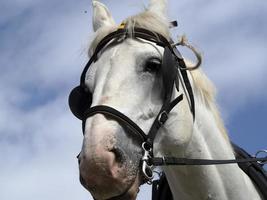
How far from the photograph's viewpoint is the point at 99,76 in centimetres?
513

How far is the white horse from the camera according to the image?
14.9 ft

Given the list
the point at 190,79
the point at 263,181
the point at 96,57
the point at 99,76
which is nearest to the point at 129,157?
the point at 99,76

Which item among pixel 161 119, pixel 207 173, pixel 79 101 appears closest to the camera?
pixel 161 119

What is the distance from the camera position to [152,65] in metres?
5.27

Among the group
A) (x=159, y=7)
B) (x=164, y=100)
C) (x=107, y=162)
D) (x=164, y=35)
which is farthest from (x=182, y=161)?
(x=159, y=7)

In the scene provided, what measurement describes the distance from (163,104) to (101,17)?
149cm

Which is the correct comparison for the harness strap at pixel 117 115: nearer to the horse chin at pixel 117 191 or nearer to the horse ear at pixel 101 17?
the horse chin at pixel 117 191

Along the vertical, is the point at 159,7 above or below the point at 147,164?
above

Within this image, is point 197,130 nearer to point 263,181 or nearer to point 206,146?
point 206,146

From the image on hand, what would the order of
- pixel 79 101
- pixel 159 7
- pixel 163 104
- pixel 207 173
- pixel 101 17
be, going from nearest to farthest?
pixel 163 104 → pixel 79 101 → pixel 207 173 → pixel 159 7 → pixel 101 17

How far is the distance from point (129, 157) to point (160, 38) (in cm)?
140

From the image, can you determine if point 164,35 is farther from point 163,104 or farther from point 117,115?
point 117,115

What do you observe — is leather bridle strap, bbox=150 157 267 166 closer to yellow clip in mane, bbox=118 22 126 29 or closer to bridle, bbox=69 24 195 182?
bridle, bbox=69 24 195 182

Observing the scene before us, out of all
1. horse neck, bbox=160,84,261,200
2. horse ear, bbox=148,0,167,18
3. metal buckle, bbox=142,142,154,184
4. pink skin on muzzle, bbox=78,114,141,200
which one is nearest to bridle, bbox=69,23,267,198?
metal buckle, bbox=142,142,154,184
